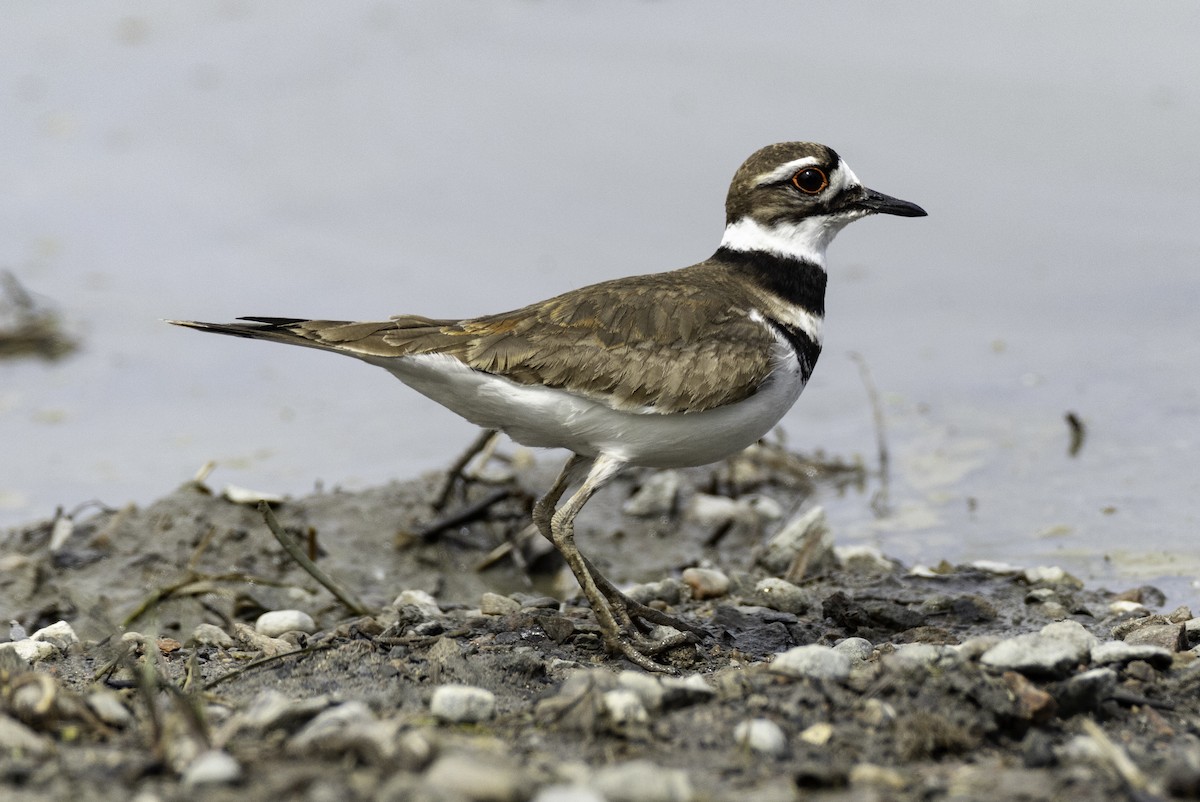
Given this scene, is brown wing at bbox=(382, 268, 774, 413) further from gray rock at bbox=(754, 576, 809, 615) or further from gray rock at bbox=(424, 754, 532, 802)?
gray rock at bbox=(424, 754, 532, 802)

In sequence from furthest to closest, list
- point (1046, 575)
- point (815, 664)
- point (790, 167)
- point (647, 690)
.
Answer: point (1046, 575) < point (790, 167) < point (815, 664) < point (647, 690)

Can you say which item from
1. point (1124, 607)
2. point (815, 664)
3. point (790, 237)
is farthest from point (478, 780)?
point (1124, 607)

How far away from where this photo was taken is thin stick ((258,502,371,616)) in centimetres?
532

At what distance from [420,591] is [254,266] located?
14.7 feet

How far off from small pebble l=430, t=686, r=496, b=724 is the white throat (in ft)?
8.68

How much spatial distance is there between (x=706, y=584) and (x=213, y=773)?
3.18m

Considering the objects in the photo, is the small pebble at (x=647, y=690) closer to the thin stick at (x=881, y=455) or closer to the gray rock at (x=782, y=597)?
the gray rock at (x=782, y=597)

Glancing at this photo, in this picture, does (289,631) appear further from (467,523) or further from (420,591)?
(467,523)

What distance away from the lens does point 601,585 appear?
5.58 m

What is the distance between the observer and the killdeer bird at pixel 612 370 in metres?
5.13

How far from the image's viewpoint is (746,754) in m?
3.61

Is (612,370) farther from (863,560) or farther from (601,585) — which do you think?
(863,560)

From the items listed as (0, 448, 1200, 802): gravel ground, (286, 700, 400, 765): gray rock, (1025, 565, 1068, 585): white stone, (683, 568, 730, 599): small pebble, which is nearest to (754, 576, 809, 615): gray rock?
(0, 448, 1200, 802): gravel ground

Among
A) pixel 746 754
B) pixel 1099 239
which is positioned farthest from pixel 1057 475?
pixel 746 754
